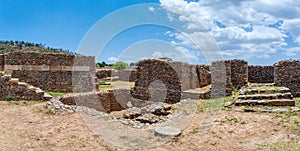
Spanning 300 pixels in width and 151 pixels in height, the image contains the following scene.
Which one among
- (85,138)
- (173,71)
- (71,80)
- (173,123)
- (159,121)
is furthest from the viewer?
(71,80)

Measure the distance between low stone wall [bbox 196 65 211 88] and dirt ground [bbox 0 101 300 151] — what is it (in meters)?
8.03

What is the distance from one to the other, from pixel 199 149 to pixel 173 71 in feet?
30.2

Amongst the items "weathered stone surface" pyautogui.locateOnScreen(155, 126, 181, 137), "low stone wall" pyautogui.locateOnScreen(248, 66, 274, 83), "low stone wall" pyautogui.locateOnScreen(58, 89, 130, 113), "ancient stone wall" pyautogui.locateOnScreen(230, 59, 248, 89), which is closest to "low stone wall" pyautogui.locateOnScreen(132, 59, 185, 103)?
"low stone wall" pyautogui.locateOnScreen(58, 89, 130, 113)

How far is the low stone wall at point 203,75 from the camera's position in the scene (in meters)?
17.9

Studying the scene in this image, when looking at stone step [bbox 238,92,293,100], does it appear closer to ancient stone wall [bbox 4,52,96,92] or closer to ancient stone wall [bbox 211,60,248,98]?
ancient stone wall [bbox 211,60,248,98]

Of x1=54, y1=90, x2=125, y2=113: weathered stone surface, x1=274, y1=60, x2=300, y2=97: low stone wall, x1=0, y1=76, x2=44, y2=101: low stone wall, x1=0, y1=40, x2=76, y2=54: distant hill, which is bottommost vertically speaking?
x1=54, y1=90, x2=125, y2=113: weathered stone surface

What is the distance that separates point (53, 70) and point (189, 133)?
11394mm

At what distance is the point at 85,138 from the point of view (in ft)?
23.6

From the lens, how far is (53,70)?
52.9 ft

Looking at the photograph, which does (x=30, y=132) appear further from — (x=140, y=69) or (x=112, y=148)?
(x=140, y=69)

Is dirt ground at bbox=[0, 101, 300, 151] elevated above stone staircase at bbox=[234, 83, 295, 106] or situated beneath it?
situated beneath

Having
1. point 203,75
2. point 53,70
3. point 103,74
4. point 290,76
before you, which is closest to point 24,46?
point 103,74

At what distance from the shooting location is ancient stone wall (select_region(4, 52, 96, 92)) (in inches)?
603

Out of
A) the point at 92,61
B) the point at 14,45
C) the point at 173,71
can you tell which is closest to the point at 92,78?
the point at 92,61
